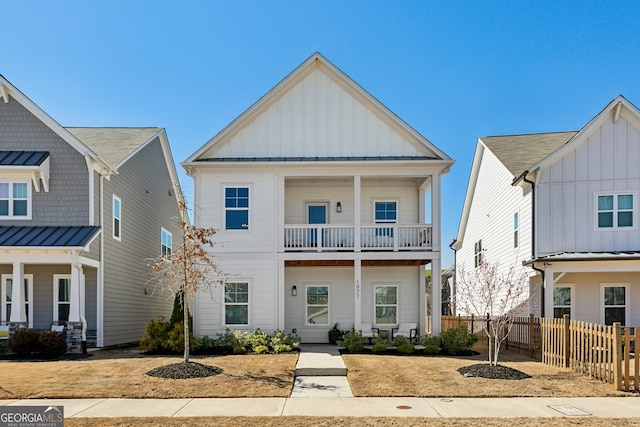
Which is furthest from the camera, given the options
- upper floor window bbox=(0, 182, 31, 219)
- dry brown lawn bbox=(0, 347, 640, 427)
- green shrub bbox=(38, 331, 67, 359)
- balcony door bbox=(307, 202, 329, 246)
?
balcony door bbox=(307, 202, 329, 246)

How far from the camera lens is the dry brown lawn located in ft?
26.9

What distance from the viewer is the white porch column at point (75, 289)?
52.5 ft

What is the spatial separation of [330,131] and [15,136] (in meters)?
10.7

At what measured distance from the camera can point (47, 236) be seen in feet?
54.1

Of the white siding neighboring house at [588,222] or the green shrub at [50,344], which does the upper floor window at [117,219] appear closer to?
the green shrub at [50,344]

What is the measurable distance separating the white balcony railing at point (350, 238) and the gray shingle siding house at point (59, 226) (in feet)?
13.7

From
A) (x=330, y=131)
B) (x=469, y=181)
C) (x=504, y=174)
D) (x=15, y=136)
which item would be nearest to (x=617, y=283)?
(x=504, y=174)

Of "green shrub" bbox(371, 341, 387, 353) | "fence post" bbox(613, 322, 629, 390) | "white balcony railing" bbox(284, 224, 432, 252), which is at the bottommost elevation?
"green shrub" bbox(371, 341, 387, 353)

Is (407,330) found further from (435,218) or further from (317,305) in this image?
(435,218)

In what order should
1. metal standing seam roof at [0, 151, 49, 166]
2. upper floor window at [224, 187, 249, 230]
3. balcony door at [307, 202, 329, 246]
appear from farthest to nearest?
balcony door at [307, 202, 329, 246] → upper floor window at [224, 187, 249, 230] → metal standing seam roof at [0, 151, 49, 166]

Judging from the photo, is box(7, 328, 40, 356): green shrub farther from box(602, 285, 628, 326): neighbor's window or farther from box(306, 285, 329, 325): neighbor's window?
box(602, 285, 628, 326): neighbor's window

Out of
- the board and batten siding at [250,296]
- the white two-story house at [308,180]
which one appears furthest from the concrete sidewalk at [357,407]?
the board and batten siding at [250,296]

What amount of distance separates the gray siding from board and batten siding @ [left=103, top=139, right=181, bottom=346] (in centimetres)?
112

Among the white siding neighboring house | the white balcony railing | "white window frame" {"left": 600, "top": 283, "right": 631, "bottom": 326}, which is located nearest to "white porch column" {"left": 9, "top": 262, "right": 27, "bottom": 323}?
the white balcony railing
